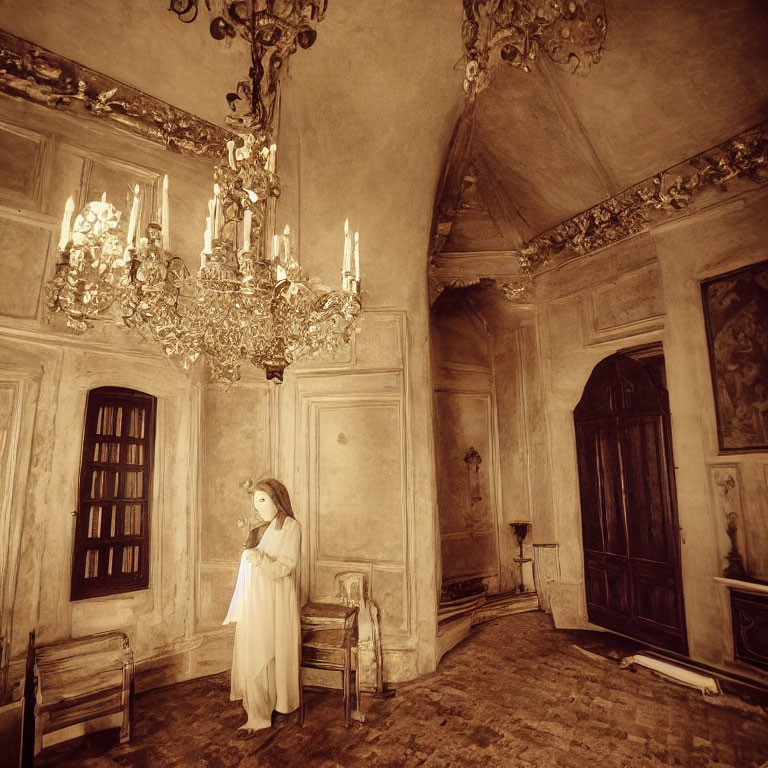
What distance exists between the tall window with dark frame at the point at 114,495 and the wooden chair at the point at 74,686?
0.66 m

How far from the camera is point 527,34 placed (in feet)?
15.7

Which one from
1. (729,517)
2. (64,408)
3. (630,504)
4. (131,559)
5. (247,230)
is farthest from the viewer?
(630,504)

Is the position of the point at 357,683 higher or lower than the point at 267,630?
lower

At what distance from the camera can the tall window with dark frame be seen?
4473mm

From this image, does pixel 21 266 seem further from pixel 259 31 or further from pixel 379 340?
pixel 379 340

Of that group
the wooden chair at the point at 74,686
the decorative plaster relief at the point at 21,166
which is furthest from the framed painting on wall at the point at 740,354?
the decorative plaster relief at the point at 21,166

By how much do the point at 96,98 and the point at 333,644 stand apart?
210 inches

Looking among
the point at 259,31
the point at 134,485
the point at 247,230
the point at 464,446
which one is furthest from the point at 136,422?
the point at 464,446

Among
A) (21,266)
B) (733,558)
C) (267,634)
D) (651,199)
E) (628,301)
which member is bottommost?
(267,634)

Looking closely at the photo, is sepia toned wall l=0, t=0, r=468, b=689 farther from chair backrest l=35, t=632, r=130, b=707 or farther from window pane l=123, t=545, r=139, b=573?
chair backrest l=35, t=632, r=130, b=707

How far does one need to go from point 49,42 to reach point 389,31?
2936 mm

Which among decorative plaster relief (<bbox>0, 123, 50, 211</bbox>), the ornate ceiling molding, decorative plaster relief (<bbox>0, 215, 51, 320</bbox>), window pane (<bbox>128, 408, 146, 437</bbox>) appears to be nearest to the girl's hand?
window pane (<bbox>128, 408, 146, 437</bbox>)

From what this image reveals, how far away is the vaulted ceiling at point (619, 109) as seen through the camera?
453 centimetres

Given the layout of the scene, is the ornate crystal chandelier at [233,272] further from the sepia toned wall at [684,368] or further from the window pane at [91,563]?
the sepia toned wall at [684,368]
